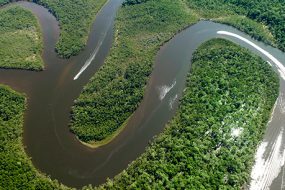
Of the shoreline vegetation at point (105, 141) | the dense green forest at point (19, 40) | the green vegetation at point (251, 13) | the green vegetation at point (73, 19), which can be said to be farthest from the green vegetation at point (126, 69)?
the dense green forest at point (19, 40)

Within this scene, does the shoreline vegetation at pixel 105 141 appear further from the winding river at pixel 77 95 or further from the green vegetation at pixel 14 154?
the green vegetation at pixel 14 154

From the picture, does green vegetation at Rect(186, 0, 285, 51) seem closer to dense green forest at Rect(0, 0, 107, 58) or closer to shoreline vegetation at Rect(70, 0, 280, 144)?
shoreline vegetation at Rect(70, 0, 280, 144)

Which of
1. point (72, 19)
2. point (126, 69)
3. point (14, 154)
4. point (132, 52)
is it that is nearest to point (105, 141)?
point (14, 154)

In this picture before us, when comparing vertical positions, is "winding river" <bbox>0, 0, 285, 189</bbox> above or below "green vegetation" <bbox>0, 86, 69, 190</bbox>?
above

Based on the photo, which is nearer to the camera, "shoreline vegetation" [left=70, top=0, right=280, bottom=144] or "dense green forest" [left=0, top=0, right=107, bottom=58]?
"shoreline vegetation" [left=70, top=0, right=280, bottom=144]

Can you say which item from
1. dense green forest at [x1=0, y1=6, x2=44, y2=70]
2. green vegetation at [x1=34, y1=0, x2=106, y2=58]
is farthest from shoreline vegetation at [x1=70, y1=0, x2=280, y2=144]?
dense green forest at [x1=0, y1=6, x2=44, y2=70]

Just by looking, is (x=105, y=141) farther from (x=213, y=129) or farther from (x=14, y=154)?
(x=213, y=129)

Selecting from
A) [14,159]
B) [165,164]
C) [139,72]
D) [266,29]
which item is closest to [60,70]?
[139,72]
